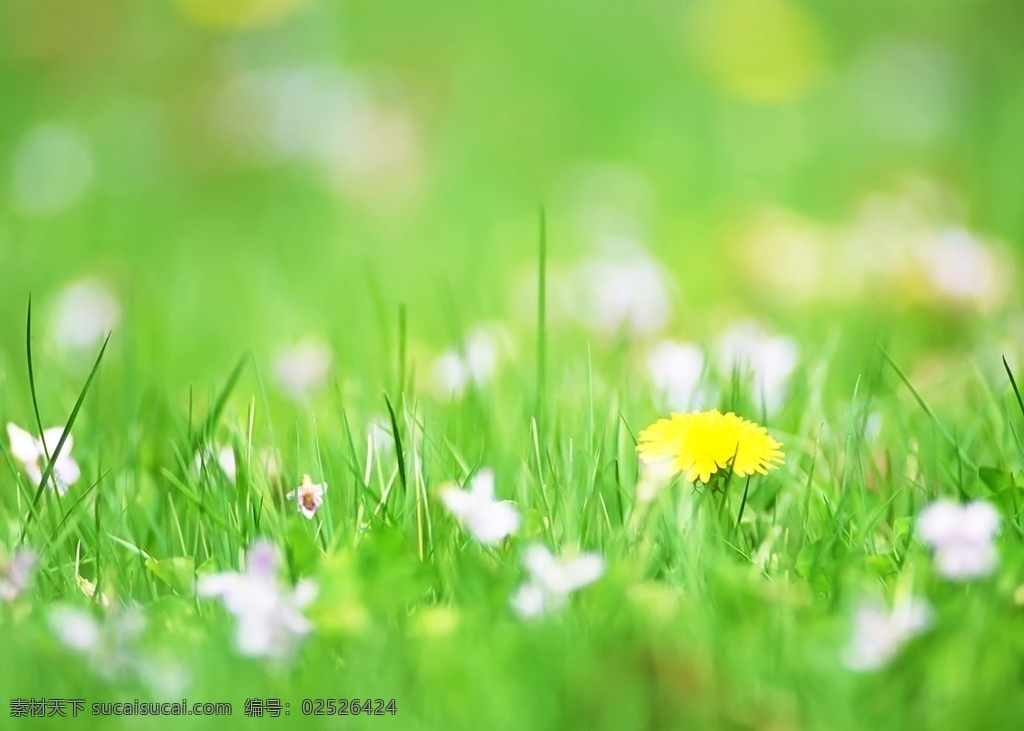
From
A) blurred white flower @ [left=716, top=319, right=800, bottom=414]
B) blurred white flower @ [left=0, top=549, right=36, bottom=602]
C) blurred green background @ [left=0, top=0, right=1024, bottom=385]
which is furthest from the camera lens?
blurred green background @ [left=0, top=0, right=1024, bottom=385]

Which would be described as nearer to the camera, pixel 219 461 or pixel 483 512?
pixel 483 512

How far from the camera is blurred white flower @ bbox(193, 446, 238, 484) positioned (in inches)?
53.5

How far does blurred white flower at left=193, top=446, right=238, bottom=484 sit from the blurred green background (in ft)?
2.99

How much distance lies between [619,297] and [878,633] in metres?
1.54

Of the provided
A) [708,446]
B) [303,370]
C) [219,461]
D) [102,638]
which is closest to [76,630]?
[102,638]

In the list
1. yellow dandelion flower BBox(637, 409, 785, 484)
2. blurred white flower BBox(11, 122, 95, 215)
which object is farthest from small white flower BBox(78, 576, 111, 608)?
blurred white flower BBox(11, 122, 95, 215)

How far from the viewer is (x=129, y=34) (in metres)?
4.07

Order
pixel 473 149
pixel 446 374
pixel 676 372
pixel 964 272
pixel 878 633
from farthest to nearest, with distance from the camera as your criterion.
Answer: pixel 473 149 → pixel 964 272 → pixel 446 374 → pixel 676 372 → pixel 878 633

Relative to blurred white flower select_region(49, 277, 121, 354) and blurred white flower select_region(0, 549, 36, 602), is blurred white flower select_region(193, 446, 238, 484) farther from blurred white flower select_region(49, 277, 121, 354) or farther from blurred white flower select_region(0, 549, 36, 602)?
blurred white flower select_region(49, 277, 121, 354)

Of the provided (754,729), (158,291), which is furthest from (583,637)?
(158,291)

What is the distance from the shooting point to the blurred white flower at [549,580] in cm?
111

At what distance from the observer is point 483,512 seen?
1.22 m

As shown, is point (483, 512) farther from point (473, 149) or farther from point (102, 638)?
point (473, 149)

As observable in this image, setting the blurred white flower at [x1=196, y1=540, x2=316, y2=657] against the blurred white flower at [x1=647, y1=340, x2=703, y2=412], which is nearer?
the blurred white flower at [x1=196, y1=540, x2=316, y2=657]
